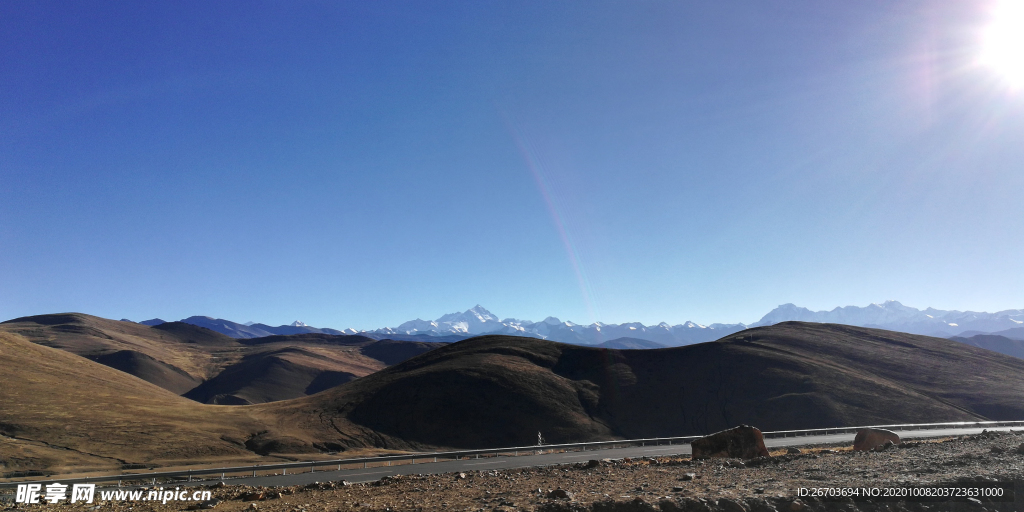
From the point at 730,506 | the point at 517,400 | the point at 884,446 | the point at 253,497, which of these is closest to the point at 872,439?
the point at 884,446

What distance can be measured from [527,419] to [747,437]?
46.5 m

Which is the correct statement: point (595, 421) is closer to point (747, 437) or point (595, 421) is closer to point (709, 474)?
point (747, 437)

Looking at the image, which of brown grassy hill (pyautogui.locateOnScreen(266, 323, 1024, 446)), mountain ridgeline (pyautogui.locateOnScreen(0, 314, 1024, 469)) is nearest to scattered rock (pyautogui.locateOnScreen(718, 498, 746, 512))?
mountain ridgeline (pyautogui.locateOnScreen(0, 314, 1024, 469))

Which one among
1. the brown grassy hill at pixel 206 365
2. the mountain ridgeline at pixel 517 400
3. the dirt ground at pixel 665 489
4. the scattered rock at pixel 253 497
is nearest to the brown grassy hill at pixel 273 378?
the brown grassy hill at pixel 206 365

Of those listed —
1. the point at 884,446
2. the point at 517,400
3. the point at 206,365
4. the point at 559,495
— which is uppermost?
the point at 206,365

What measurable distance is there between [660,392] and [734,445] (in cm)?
5630

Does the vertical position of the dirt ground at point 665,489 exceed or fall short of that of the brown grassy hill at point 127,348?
it falls short

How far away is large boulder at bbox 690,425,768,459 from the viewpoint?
1933 centimetres

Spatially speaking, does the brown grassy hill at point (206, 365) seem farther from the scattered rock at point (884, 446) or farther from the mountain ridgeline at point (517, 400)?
the scattered rock at point (884, 446)

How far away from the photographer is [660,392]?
73.0 metres

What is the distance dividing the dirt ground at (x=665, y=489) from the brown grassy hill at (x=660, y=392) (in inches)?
1805

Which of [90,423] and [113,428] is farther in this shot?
[90,423]

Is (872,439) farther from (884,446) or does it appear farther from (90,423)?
(90,423)

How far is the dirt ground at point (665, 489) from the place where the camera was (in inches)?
410
